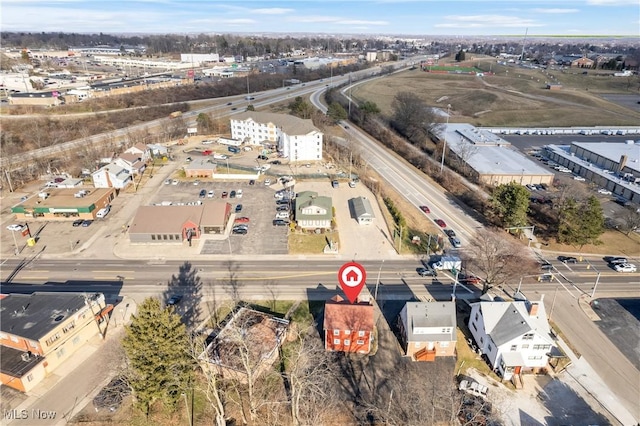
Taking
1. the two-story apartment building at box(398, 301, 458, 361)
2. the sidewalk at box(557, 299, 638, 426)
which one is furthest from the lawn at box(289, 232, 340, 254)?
the sidewalk at box(557, 299, 638, 426)

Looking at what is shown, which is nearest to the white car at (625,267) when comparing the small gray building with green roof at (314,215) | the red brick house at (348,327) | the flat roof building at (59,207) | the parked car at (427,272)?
the parked car at (427,272)

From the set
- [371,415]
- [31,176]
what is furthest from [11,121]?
[371,415]

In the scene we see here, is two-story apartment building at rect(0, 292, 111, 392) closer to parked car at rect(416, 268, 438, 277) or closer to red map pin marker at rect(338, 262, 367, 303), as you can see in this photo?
red map pin marker at rect(338, 262, 367, 303)

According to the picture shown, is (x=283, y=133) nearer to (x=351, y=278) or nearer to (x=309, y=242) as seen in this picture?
(x=309, y=242)

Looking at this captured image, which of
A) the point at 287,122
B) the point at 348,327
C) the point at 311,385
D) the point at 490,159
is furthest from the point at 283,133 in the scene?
the point at 311,385

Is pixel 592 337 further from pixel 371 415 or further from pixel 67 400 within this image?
pixel 67 400

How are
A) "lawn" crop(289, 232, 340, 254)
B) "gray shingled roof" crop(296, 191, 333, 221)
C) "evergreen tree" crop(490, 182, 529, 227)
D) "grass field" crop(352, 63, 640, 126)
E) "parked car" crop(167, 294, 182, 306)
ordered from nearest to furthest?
"parked car" crop(167, 294, 182, 306) < "lawn" crop(289, 232, 340, 254) < "evergreen tree" crop(490, 182, 529, 227) < "gray shingled roof" crop(296, 191, 333, 221) < "grass field" crop(352, 63, 640, 126)
